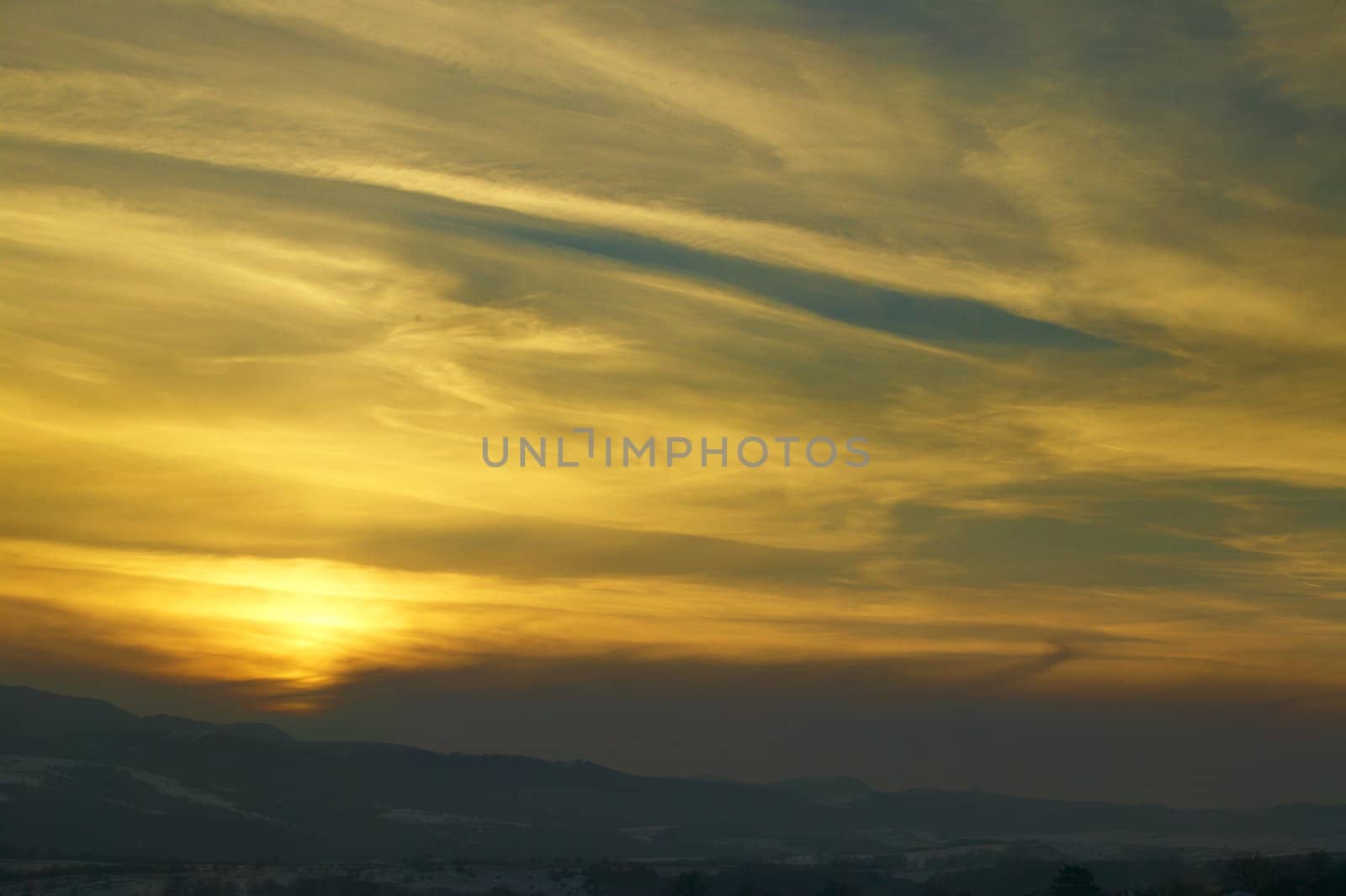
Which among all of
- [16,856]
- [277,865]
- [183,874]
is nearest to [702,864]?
[277,865]

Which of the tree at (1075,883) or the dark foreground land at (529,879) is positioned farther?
the dark foreground land at (529,879)

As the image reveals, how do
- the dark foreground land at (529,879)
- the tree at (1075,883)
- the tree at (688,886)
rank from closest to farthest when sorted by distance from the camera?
the tree at (1075,883) → the tree at (688,886) → the dark foreground land at (529,879)

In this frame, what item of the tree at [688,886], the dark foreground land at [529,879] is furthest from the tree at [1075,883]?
the tree at [688,886]

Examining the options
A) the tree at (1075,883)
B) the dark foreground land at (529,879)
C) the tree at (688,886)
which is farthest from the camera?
the dark foreground land at (529,879)

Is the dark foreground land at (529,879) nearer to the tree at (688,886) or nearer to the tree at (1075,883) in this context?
the tree at (688,886)

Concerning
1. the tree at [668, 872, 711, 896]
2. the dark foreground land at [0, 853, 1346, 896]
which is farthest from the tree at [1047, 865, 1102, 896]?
the tree at [668, 872, 711, 896]

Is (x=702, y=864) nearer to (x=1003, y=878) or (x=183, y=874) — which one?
(x=1003, y=878)

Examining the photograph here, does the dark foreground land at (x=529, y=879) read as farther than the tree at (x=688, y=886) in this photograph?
Yes

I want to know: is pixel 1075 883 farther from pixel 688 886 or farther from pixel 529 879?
pixel 529 879

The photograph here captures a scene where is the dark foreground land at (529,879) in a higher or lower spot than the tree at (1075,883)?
lower
